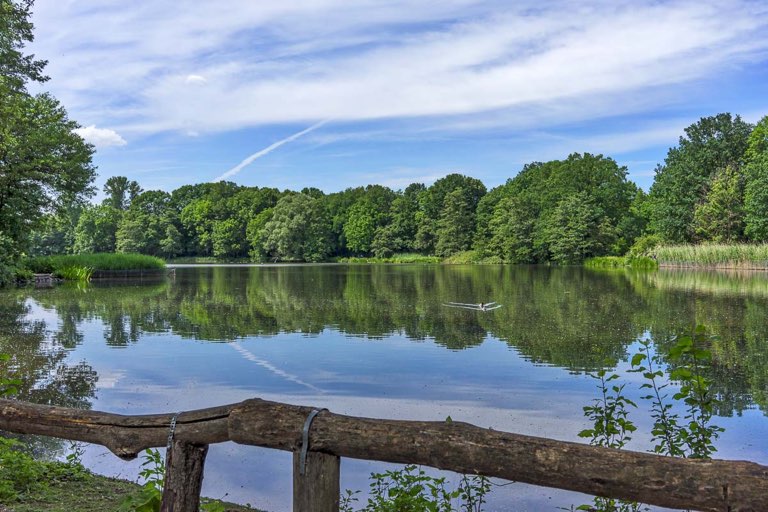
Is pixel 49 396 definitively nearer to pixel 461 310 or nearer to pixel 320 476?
pixel 320 476

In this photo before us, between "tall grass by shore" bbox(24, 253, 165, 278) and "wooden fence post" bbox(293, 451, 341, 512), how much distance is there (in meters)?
42.3

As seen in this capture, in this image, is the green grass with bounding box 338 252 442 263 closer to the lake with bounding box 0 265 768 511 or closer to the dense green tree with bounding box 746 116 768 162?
the dense green tree with bounding box 746 116 768 162

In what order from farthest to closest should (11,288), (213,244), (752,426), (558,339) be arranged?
(213,244)
(11,288)
(558,339)
(752,426)

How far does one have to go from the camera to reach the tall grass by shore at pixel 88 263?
1678 inches

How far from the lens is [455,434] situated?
287 centimetres

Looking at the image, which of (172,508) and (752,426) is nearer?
(172,508)

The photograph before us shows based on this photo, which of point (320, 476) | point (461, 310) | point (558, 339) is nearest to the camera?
point (320, 476)

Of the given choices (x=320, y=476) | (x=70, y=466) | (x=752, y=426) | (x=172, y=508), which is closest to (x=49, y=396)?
(x=70, y=466)

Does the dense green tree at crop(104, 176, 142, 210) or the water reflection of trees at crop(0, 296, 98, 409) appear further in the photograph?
the dense green tree at crop(104, 176, 142, 210)

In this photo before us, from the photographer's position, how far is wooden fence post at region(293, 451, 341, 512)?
10.1ft

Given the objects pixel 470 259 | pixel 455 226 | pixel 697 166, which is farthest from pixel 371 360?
pixel 455 226

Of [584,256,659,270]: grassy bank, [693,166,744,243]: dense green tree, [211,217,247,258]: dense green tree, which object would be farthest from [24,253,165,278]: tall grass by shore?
[211,217,247,258]: dense green tree

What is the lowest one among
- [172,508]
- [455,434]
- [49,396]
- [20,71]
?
[49,396]

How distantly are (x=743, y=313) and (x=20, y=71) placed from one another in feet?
102
